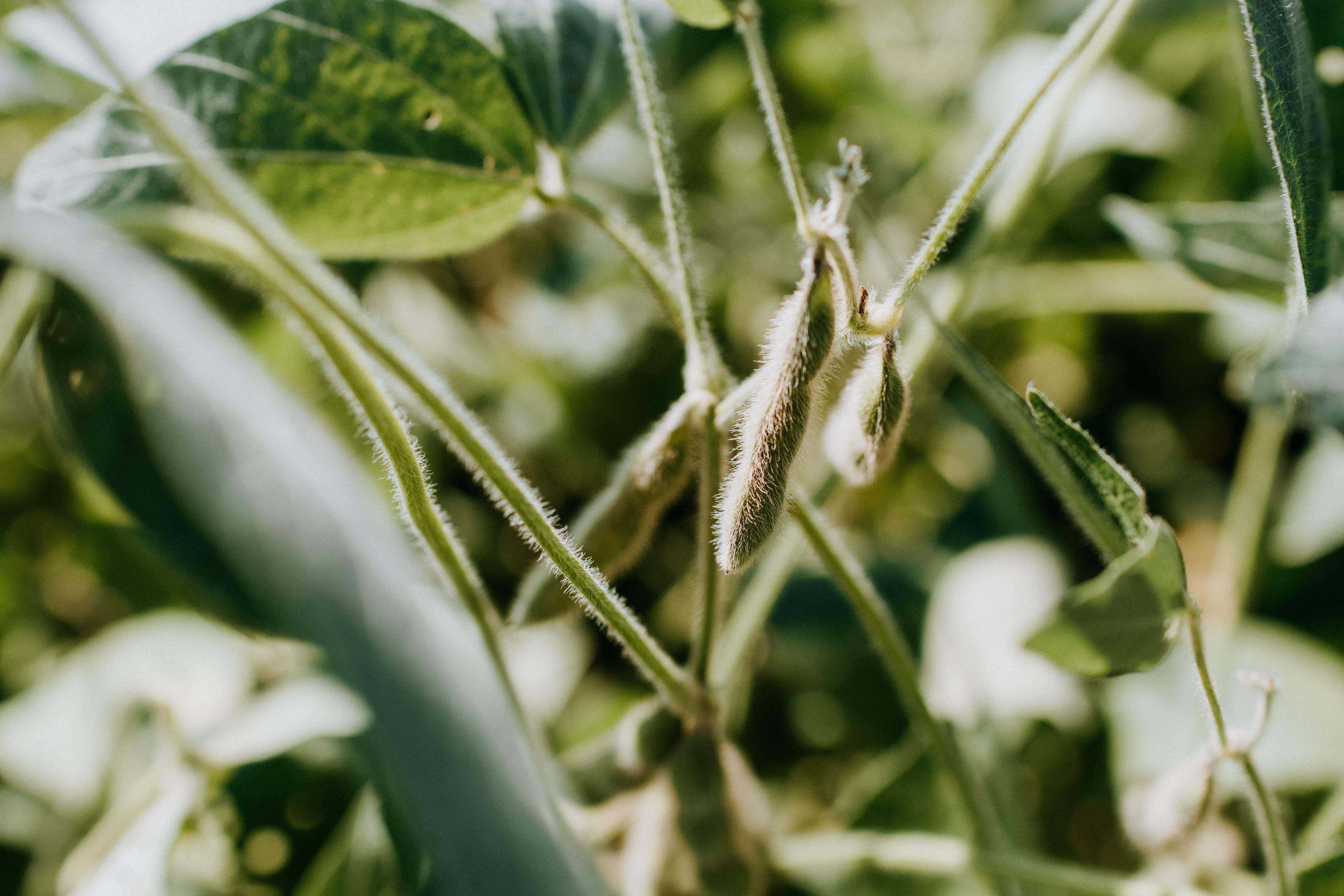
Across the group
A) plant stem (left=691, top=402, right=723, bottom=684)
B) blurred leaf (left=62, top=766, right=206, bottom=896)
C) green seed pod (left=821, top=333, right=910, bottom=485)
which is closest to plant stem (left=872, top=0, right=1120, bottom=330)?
green seed pod (left=821, top=333, right=910, bottom=485)

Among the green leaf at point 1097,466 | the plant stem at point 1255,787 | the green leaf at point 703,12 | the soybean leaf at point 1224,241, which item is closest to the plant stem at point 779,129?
the green leaf at point 703,12

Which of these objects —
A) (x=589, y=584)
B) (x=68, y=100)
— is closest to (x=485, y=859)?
(x=589, y=584)

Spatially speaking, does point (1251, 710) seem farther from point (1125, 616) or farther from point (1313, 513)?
point (1125, 616)

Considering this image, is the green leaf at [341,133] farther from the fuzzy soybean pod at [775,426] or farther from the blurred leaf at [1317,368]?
the blurred leaf at [1317,368]

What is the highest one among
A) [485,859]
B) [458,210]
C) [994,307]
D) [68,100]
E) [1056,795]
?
[68,100]

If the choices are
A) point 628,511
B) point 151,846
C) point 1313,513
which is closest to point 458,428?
point 628,511

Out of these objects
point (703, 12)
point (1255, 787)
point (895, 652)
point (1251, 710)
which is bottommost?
point (1251, 710)

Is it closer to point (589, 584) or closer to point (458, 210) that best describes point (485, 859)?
point (589, 584)
